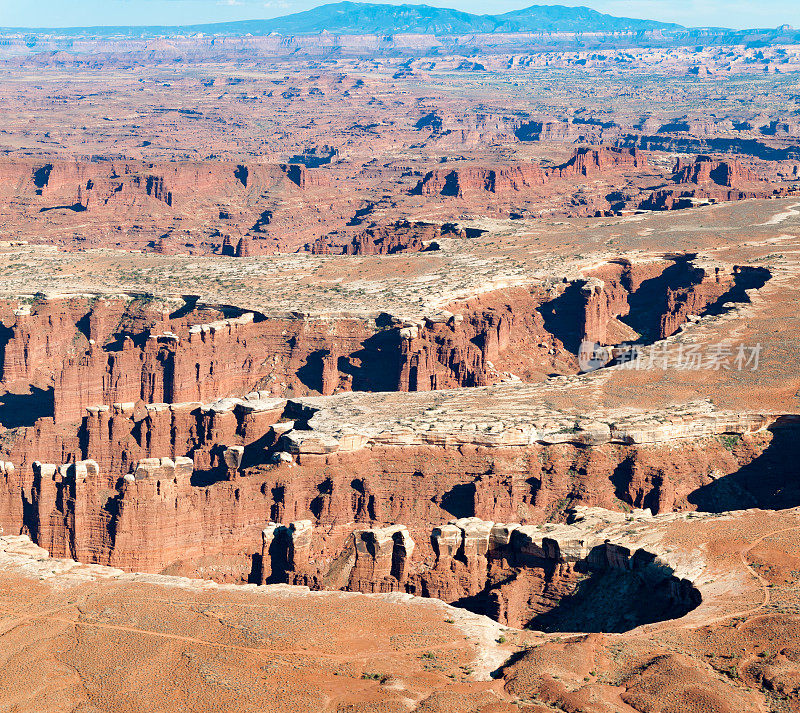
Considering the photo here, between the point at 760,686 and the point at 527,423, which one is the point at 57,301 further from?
the point at 760,686

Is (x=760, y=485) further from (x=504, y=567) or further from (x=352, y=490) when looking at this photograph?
(x=352, y=490)

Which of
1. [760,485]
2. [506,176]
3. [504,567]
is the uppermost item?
[506,176]

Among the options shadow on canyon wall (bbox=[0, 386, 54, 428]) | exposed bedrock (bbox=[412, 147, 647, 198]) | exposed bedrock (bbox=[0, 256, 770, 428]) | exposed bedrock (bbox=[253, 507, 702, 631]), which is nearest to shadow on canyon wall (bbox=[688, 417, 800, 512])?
exposed bedrock (bbox=[253, 507, 702, 631])

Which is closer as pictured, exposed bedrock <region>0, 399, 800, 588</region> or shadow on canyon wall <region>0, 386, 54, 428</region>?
exposed bedrock <region>0, 399, 800, 588</region>

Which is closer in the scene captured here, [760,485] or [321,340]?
[760,485]

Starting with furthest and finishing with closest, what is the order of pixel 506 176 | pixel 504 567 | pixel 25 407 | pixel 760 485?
pixel 506 176 → pixel 25 407 → pixel 760 485 → pixel 504 567

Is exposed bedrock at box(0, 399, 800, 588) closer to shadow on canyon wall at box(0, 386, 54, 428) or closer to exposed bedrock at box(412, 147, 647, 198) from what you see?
shadow on canyon wall at box(0, 386, 54, 428)

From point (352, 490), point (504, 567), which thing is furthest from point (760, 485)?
point (352, 490)

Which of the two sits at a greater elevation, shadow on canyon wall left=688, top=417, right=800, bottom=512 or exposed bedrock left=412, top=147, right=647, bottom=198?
exposed bedrock left=412, top=147, right=647, bottom=198

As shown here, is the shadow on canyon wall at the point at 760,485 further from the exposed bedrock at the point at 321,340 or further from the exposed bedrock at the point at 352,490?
the exposed bedrock at the point at 321,340

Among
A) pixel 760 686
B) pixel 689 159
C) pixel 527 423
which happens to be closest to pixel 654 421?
pixel 527 423

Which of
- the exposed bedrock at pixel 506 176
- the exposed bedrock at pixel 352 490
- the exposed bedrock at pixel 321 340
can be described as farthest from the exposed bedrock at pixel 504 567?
the exposed bedrock at pixel 506 176

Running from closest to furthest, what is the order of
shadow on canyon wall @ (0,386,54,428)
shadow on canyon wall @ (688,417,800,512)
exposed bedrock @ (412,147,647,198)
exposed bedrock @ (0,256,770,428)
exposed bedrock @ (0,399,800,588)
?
exposed bedrock @ (0,399,800,588) < shadow on canyon wall @ (688,417,800,512) < exposed bedrock @ (0,256,770,428) < shadow on canyon wall @ (0,386,54,428) < exposed bedrock @ (412,147,647,198)
